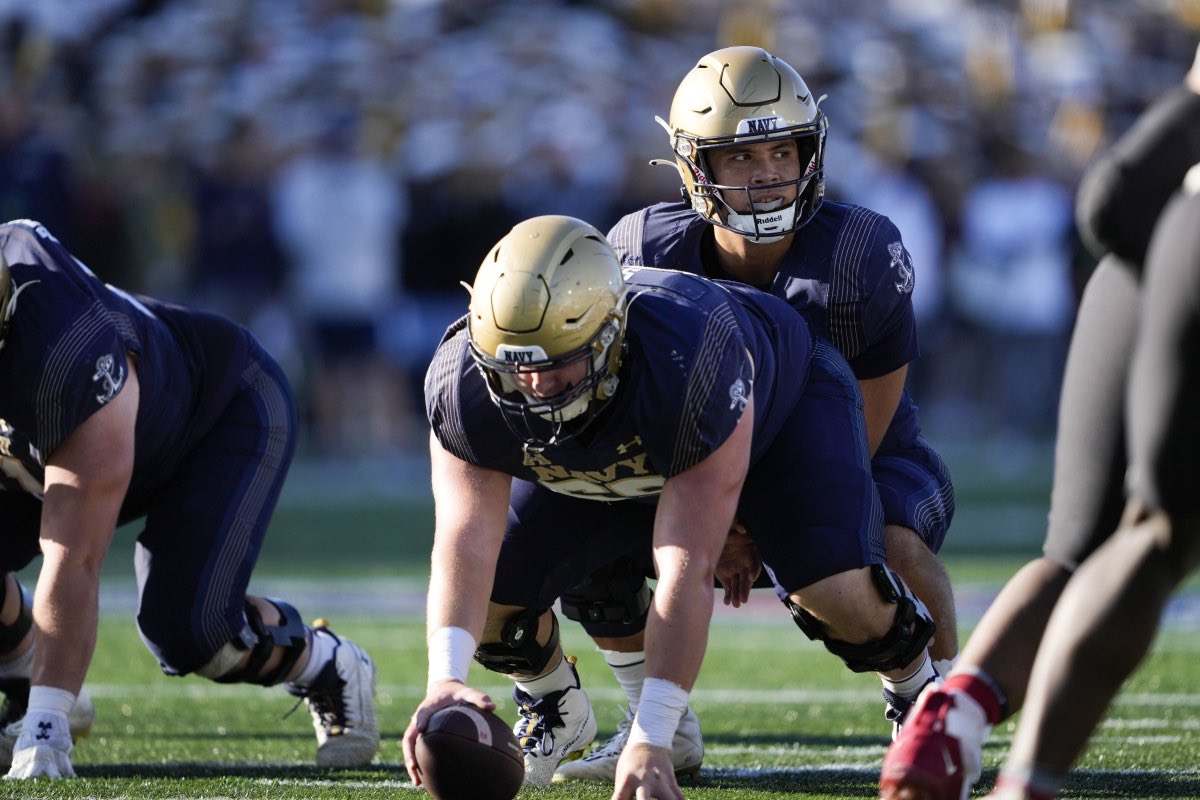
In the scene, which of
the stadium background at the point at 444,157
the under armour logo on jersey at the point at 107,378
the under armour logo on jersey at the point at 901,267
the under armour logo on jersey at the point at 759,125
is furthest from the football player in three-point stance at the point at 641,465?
the stadium background at the point at 444,157

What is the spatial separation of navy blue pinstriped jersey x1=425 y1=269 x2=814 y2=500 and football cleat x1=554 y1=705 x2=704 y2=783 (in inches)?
25.5

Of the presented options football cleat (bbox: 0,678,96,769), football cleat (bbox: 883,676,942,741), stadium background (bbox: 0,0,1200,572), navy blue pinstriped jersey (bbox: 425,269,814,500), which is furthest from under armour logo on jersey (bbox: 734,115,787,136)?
stadium background (bbox: 0,0,1200,572)

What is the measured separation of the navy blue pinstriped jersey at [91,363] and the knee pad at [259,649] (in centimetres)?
44

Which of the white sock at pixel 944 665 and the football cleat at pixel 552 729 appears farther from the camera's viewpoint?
the white sock at pixel 944 665

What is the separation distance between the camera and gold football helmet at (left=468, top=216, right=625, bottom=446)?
323cm

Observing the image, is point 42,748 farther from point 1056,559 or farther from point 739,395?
point 1056,559

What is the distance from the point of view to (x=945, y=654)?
170 inches

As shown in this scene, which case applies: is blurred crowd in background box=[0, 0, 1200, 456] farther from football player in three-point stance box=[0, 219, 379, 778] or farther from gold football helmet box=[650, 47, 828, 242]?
gold football helmet box=[650, 47, 828, 242]

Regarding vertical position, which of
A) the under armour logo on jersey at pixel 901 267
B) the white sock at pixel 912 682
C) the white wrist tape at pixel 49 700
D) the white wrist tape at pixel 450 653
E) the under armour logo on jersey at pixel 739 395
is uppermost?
the under armour logo on jersey at pixel 739 395

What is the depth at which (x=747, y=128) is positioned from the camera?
421 centimetres

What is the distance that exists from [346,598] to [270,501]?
2860 millimetres

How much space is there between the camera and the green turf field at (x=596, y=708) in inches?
151

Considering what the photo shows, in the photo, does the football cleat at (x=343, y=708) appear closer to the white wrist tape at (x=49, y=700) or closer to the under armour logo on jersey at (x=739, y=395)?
the white wrist tape at (x=49, y=700)

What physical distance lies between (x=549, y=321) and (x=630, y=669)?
1389 mm
